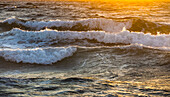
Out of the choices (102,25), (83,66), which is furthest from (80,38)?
(102,25)

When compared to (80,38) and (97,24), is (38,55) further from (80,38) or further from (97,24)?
(97,24)

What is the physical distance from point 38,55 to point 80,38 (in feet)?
14.9

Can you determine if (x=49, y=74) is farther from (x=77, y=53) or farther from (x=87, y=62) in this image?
(x=77, y=53)

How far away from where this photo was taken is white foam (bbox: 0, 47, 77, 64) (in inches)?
313

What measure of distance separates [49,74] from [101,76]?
1.49m

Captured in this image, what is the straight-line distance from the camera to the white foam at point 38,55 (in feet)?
26.1

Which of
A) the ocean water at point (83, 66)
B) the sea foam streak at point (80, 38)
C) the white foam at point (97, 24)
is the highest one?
the white foam at point (97, 24)

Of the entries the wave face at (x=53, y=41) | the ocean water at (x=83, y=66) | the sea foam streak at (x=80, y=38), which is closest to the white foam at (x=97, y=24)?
the wave face at (x=53, y=41)

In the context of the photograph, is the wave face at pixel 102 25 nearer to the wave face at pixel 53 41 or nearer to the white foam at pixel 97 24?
the white foam at pixel 97 24

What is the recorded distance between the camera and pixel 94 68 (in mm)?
6883

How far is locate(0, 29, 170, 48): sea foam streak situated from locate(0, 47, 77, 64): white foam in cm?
283

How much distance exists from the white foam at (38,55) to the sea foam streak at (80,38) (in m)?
2.83

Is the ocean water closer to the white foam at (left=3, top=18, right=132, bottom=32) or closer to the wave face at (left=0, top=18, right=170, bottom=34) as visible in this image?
the wave face at (left=0, top=18, right=170, bottom=34)

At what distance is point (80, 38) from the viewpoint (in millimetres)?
12461
